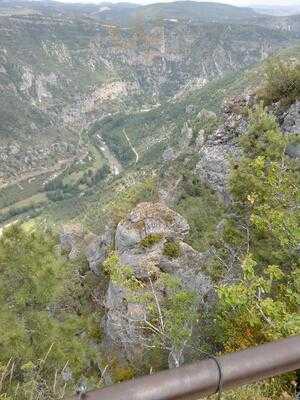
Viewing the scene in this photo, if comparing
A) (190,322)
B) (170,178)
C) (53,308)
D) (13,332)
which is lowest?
(170,178)

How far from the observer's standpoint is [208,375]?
3676mm

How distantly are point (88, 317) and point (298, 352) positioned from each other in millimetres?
25113

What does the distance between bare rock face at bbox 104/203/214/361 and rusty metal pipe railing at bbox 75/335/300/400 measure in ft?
56.1

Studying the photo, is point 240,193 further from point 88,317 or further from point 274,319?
point 88,317

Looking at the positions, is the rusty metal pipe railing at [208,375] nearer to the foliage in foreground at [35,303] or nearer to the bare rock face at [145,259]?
the bare rock face at [145,259]

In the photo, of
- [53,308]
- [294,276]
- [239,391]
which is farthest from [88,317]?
[239,391]

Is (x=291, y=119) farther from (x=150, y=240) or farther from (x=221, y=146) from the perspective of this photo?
(x=150, y=240)

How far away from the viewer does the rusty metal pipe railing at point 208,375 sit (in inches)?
136

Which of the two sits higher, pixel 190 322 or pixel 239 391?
pixel 239 391

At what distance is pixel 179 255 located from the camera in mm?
26672

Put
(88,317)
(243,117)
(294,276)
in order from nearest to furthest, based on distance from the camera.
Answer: (294,276)
(88,317)
(243,117)

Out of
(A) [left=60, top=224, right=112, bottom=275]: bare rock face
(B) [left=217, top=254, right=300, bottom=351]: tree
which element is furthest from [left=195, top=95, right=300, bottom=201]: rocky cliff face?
(B) [left=217, top=254, right=300, bottom=351]: tree

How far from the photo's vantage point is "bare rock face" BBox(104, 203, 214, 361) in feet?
74.3

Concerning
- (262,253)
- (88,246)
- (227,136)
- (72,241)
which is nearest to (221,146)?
(227,136)
